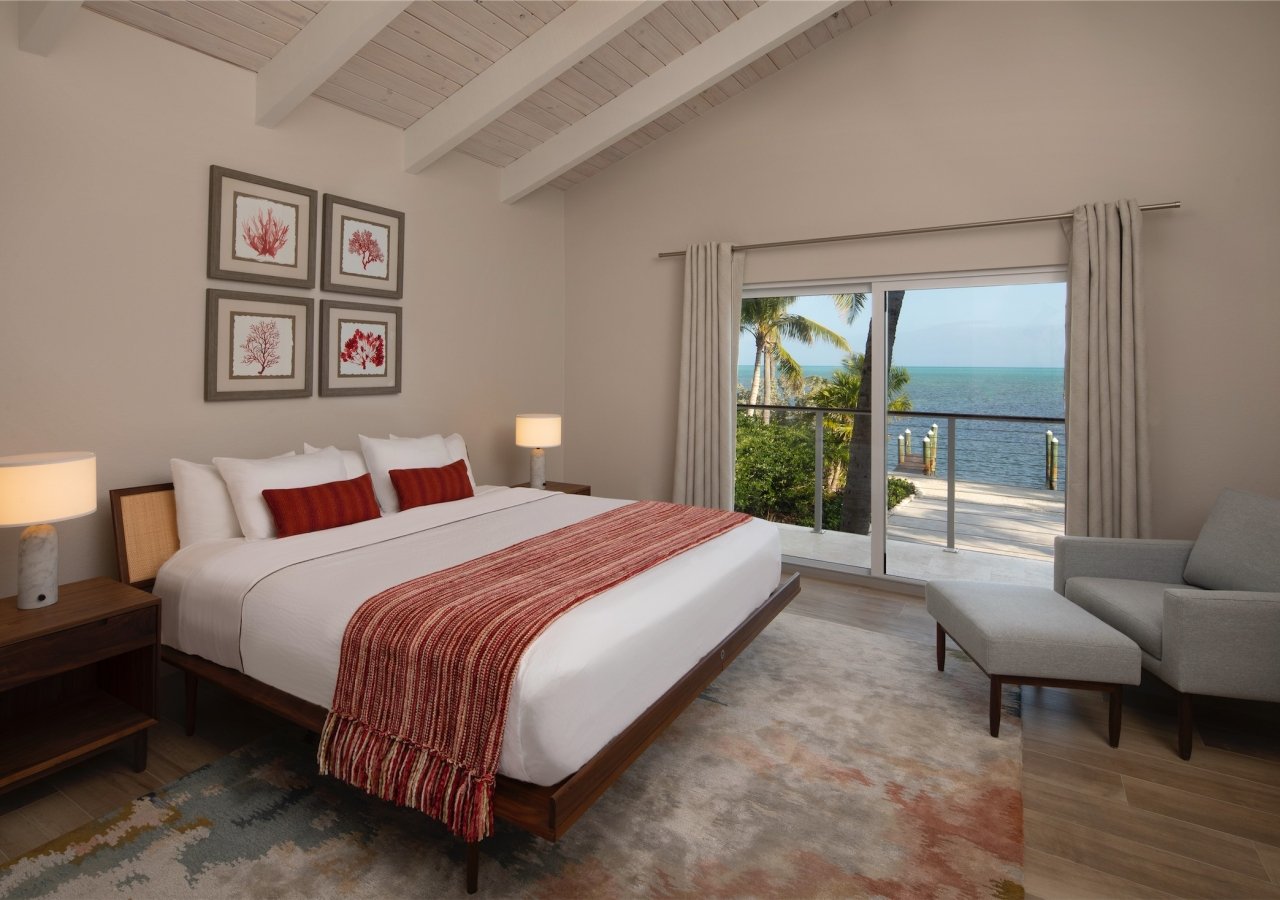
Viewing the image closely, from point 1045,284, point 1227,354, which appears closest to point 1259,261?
point 1227,354

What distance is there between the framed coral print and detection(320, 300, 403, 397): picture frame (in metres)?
0.26

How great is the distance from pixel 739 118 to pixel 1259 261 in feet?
10.1

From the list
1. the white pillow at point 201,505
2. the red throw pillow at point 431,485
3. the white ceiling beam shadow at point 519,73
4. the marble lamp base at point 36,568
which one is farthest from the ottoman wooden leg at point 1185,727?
the marble lamp base at point 36,568

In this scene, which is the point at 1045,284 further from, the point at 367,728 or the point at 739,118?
the point at 367,728

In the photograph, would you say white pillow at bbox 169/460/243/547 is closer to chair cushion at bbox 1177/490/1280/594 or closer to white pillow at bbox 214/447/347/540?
white pillow at bbox 214/447/347/540

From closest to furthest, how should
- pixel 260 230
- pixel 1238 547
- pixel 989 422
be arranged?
pixel 1238 547 < pixel 260 230 < pixel 989 422

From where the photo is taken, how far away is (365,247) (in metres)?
4.01

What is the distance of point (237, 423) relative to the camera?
3.50 meters

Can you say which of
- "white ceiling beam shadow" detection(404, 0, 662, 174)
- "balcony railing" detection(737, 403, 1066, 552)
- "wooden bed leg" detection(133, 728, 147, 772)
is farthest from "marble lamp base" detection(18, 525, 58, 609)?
"balcony railing" detection(737, 403, 1066, 552)

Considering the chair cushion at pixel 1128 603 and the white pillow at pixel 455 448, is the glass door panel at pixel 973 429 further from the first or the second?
the white pillow at pixel 455 448

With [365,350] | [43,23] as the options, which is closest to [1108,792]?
[365,350]

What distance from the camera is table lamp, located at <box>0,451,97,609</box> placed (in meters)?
2.18

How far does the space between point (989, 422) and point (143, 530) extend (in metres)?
4.47

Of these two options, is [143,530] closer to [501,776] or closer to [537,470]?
[501,776]
